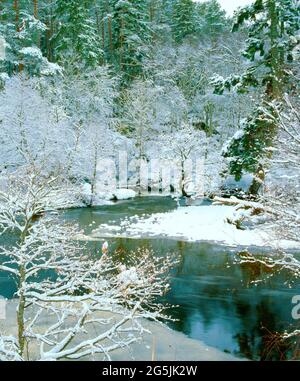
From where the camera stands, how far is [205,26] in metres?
46.8

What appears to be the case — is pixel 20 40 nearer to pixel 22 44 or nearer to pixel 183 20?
pixel 22 44

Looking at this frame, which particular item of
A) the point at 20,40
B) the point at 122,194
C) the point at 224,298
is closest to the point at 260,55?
the point at 224,298

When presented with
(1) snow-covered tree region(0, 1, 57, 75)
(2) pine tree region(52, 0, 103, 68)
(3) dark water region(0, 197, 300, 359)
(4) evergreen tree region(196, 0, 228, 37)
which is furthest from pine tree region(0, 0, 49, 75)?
(4) evergreen tree region(196, 0, 228, 37)

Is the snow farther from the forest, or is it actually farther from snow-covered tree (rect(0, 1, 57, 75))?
the forest

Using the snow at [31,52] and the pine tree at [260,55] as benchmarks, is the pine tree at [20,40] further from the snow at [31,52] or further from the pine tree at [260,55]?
the pine tree at [260,55]

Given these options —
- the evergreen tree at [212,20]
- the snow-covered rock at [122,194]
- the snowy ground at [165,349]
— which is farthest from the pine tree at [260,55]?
the evergreen tree at [212,20]

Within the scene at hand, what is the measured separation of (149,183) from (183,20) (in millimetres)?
20857

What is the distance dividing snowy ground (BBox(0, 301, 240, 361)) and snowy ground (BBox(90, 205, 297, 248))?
820 centimetres

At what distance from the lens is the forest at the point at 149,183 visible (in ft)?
26.0

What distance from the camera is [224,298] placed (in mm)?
12219

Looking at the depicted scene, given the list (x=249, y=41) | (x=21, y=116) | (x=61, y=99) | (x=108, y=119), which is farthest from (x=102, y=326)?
(x=108, y=119)

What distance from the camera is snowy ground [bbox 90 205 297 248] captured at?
742 inches

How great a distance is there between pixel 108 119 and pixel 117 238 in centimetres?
2141

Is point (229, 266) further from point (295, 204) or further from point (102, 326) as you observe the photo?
point (295, 204)
